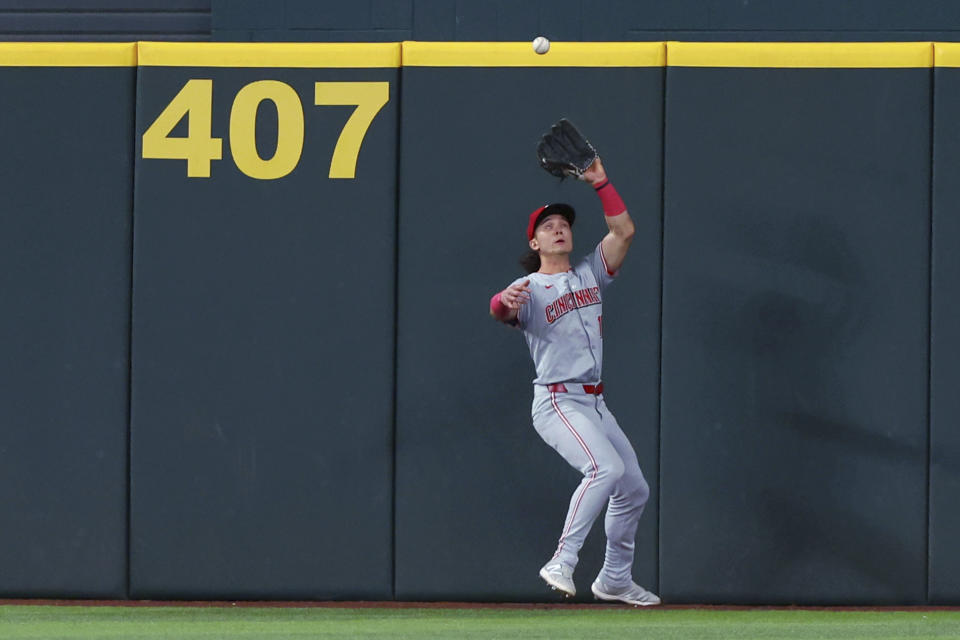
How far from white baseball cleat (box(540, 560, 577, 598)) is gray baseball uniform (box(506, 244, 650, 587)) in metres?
0.05

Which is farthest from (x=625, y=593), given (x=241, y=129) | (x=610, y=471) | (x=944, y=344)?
(x=241, y=129)

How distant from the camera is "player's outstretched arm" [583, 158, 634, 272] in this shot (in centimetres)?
516

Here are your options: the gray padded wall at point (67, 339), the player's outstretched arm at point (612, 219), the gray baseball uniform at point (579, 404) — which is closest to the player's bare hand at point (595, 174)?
the player's outstretched arm at point (612, 219)

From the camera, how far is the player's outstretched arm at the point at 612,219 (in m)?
5.16

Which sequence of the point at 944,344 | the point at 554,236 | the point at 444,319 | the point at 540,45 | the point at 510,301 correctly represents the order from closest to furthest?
the point at 510,301, the point at 554,236, the point at 540,45, the point at 944,344, the point at 444,319

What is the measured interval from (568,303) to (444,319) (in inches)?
27.4

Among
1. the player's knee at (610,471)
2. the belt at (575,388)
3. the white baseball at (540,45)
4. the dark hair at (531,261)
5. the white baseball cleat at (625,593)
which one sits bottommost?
the white baseball cleat at (625,593)

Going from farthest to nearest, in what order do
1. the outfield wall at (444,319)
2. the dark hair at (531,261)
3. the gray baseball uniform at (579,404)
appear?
the outfield wall at (444,319) → the dark hair at (531,261) → the gray baseball uniform at (579,404)

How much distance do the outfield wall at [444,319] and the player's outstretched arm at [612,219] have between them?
339mm

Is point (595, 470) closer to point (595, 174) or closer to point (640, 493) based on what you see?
point (640, 493)

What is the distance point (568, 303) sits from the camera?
5285 mm

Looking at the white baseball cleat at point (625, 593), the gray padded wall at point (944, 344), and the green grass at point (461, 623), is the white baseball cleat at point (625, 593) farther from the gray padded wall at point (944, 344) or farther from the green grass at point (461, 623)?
the gray padded wall at point (944, 344)

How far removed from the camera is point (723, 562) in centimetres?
566
